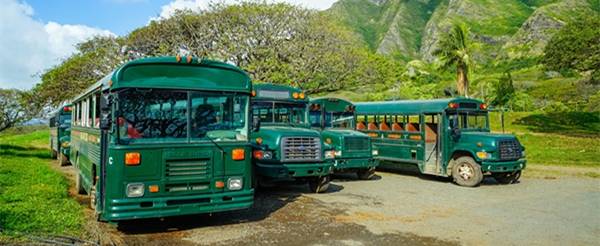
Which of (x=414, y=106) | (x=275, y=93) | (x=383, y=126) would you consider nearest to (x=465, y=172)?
(x=414, y=106)

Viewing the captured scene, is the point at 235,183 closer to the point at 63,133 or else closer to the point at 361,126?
the point at 361,126

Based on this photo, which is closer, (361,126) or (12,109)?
(361,126)

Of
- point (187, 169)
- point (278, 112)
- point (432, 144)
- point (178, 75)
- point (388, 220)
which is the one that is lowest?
point (388, 220)

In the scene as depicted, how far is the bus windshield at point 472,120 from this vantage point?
44.4 feet

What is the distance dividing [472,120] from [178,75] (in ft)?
31.6

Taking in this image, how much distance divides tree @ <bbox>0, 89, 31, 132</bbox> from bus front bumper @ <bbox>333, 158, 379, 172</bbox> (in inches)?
1096

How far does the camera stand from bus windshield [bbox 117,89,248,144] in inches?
265

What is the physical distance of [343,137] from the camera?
496 inches

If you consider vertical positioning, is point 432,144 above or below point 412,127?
below

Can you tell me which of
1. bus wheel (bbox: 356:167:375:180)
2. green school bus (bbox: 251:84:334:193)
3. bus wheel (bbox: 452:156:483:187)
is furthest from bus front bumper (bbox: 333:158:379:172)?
bus wheel (bbox: 452:156:483:187)

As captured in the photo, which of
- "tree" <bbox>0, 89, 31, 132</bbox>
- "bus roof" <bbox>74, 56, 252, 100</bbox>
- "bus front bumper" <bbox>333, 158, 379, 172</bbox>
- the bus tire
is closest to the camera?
"bus roof" <bbox>74, 56, 252, 100</bbox>

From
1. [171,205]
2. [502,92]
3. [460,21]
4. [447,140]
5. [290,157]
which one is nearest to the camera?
[171,205]

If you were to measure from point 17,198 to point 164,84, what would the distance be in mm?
4658

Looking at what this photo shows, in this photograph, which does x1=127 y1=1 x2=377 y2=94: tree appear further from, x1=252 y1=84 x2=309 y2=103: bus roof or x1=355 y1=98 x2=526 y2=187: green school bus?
x1=252 y1=84 x2=309 y2=103: bus roof
